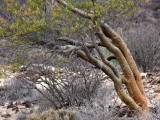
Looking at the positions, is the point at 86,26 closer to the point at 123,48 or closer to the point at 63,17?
the point at 63,17

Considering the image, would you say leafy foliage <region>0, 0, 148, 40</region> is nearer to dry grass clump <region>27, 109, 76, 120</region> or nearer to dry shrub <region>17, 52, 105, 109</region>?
dry shrub <region>17, 52, 105, 109</region>

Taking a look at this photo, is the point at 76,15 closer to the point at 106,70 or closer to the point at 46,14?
the point at 46,14

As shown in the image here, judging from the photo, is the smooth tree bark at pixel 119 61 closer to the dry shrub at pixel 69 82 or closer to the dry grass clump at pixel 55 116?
the dry shrub at pixel 69 82

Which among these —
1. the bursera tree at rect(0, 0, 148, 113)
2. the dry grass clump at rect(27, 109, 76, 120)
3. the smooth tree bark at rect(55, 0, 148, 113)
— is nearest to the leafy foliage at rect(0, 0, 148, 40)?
the bursera tree at rect(0, 0, 148, 113)

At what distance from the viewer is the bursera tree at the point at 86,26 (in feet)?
13.5

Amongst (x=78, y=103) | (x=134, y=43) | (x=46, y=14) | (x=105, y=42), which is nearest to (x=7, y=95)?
(x=78, y=103)

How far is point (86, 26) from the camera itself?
13.5 ft

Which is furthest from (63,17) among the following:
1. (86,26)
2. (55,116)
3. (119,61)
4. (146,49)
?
(146,49)

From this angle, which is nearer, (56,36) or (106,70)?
(106,70)

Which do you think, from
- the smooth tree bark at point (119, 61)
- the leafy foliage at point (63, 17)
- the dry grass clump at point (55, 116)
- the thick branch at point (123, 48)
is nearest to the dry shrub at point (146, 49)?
the thick branch at point (123, 48)

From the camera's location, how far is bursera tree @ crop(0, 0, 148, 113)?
4102 mm

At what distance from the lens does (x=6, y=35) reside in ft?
15.2

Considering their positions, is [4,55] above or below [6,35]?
below

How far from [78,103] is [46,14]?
2517 millimetres
